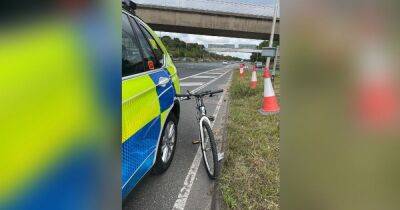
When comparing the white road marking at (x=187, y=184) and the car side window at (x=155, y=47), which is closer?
the white road marking at (x=187, y=184)

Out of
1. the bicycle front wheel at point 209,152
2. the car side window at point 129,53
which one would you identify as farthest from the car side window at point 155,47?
the bicycle front wheel at point 209,152

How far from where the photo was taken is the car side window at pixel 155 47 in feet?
11.6

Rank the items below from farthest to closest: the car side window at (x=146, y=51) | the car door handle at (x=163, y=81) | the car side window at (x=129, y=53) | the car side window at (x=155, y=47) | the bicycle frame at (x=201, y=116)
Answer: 1. the bicycle frame at (x=201, y=116)
2. the car side window at (x=155, y=47)
3. the car door handle at (x=163, y=81)
4. the car side window at (x=146, y=51)
5. the car side window at (x=129, y=53)

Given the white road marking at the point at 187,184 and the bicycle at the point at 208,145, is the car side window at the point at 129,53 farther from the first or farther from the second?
the white road marking at the point at 187,184

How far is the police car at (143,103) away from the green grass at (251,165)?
0.78m

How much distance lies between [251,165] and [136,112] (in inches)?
70.6

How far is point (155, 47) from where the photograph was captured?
3764 millimetres

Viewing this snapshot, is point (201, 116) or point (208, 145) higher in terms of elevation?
point (201, 116)

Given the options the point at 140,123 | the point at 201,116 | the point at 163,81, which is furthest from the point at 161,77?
the point at 140,123

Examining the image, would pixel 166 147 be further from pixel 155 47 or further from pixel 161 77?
pixel 155 47

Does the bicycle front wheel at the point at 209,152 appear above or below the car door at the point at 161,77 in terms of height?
below
